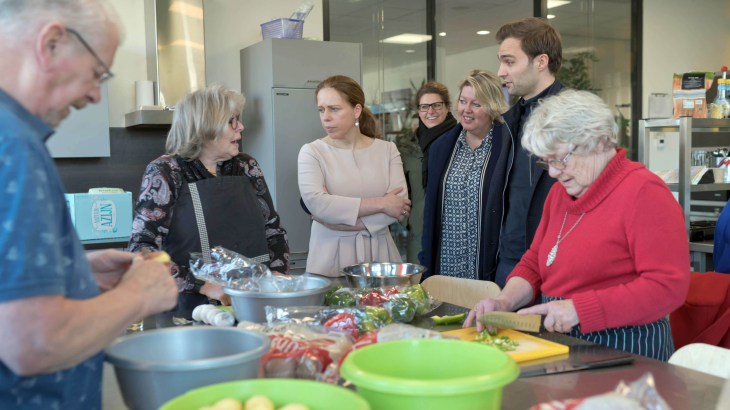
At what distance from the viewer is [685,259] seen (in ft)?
4.51

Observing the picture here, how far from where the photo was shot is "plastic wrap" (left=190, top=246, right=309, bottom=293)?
1.44 meters

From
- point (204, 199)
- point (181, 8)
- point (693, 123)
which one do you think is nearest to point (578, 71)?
point (693, 123)

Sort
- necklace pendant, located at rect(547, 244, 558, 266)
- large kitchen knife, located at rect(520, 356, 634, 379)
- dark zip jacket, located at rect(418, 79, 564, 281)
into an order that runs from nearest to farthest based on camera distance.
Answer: large kitchen knife, located at rect(520, 356, 634, 379) → necklace pendant, located at rect(547, 244, 558, 266) → dark zip jacket, located at rect(418, 79, 564, 281)

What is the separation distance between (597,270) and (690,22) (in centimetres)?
630

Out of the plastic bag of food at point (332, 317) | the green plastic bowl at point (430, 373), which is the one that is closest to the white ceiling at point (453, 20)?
the plastic bag of food at point (332, 317)

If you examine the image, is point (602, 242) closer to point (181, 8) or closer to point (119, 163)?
point (181, 8)

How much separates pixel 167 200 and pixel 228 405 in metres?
1.28

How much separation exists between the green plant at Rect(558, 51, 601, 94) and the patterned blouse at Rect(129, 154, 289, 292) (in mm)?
4926

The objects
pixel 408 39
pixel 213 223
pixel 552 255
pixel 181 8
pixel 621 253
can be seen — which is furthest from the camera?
pixel 408 39

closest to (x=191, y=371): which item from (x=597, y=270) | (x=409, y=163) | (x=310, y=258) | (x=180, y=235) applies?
(x=597, y=270)

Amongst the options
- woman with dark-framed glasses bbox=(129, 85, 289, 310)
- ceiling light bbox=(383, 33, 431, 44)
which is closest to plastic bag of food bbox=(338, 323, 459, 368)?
woman with dark-framed glasses bbox=(129, 85, 289, 310)

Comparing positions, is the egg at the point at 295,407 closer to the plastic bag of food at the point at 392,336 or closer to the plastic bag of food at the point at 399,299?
the plastic bag of food at the point at 392,336

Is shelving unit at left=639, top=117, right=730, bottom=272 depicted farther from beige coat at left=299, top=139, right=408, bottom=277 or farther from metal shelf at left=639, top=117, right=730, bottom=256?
beige coat at left=299, top=139, right=408, bottom=277

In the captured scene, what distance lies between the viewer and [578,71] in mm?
6246
